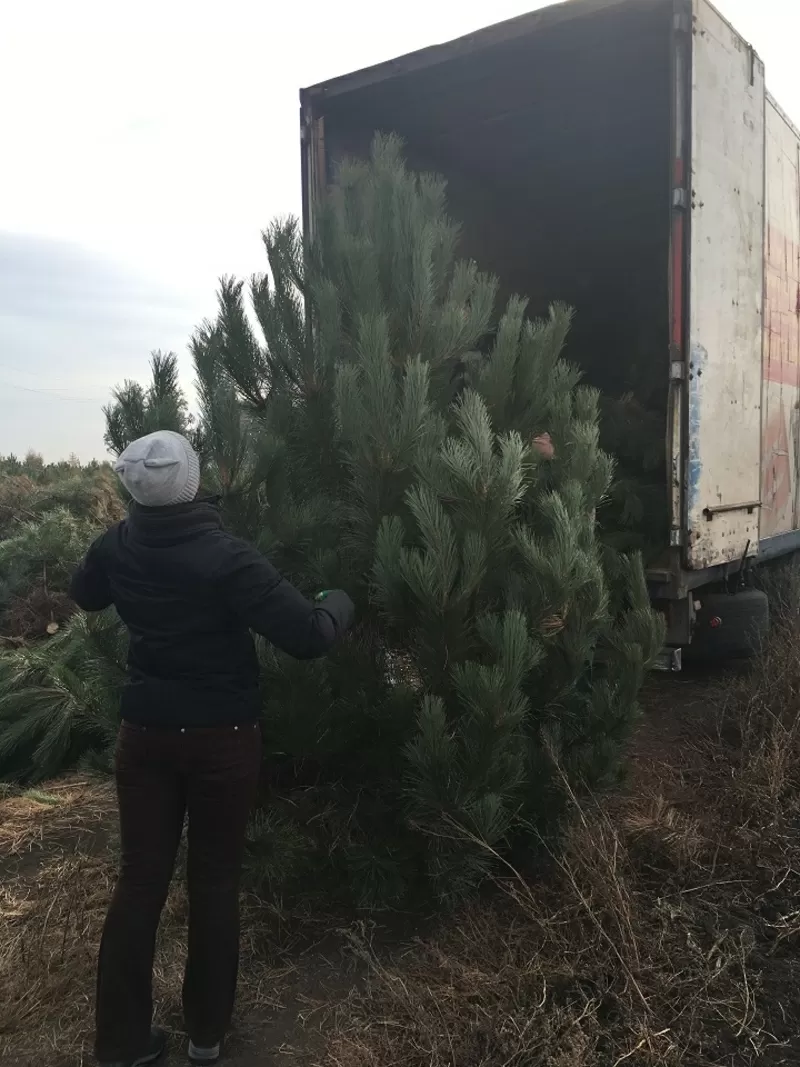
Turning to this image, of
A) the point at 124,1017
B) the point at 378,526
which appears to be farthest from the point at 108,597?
the point at 124,1017

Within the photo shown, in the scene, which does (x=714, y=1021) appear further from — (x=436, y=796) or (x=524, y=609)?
(x=524, y=609)

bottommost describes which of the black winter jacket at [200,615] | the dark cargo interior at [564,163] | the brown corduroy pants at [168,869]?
the brown corduroy pants at [168,869]

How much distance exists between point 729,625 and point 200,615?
3.63 m

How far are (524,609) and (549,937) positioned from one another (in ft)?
3.34

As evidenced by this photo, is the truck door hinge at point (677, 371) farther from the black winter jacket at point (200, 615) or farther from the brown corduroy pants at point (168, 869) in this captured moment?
the brown corduroy pants at point (168, 869)

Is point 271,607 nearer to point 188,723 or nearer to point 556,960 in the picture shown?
point 188,723

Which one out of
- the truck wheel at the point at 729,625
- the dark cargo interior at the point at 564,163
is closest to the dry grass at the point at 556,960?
the truck wheel at the point at 729,625

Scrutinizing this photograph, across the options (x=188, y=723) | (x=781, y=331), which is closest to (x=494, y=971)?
(x=188, y=723)

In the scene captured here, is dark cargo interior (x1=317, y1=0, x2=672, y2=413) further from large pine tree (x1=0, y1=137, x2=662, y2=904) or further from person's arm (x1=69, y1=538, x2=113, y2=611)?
person's arm (x1=69, y1=538, x2=113, y2=611)

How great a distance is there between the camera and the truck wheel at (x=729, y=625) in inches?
202

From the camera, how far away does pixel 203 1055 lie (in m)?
2.55

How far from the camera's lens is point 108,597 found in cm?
280

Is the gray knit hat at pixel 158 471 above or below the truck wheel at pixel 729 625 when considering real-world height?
above

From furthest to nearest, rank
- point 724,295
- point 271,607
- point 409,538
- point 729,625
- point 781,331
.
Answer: point 781,331 < point 729,625 < point 724,295 < point 409,538 < point 271,607
